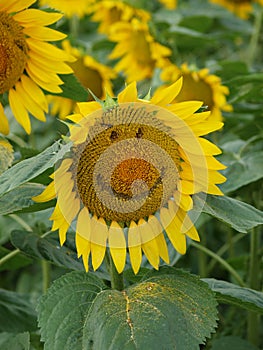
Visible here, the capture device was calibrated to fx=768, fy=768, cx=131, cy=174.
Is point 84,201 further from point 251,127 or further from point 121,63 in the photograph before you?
point 121,63

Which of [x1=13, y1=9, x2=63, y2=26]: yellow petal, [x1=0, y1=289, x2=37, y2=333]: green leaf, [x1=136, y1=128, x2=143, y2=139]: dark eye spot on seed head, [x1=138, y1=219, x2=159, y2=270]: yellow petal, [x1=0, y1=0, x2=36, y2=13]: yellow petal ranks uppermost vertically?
[x1=0, y1=0, x2=36, y2=13]: yellow petal

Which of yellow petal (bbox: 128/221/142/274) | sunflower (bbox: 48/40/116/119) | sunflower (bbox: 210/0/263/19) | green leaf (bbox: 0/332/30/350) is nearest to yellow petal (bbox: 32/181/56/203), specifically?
yellow petal (bbox: 128/221/142/274)

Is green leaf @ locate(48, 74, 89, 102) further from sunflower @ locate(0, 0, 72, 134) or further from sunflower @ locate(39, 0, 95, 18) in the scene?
sunflower @ locate(39, 0, 95, 18)

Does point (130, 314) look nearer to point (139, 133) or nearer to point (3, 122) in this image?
point (139, 133)

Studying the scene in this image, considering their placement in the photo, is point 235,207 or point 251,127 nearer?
point 235,207

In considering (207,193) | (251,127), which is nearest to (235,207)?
(207,193)

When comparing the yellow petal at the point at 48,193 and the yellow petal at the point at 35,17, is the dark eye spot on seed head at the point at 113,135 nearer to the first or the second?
the yellow petal at the point at 48,193

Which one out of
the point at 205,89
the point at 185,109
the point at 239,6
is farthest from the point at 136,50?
the point at 185,109
